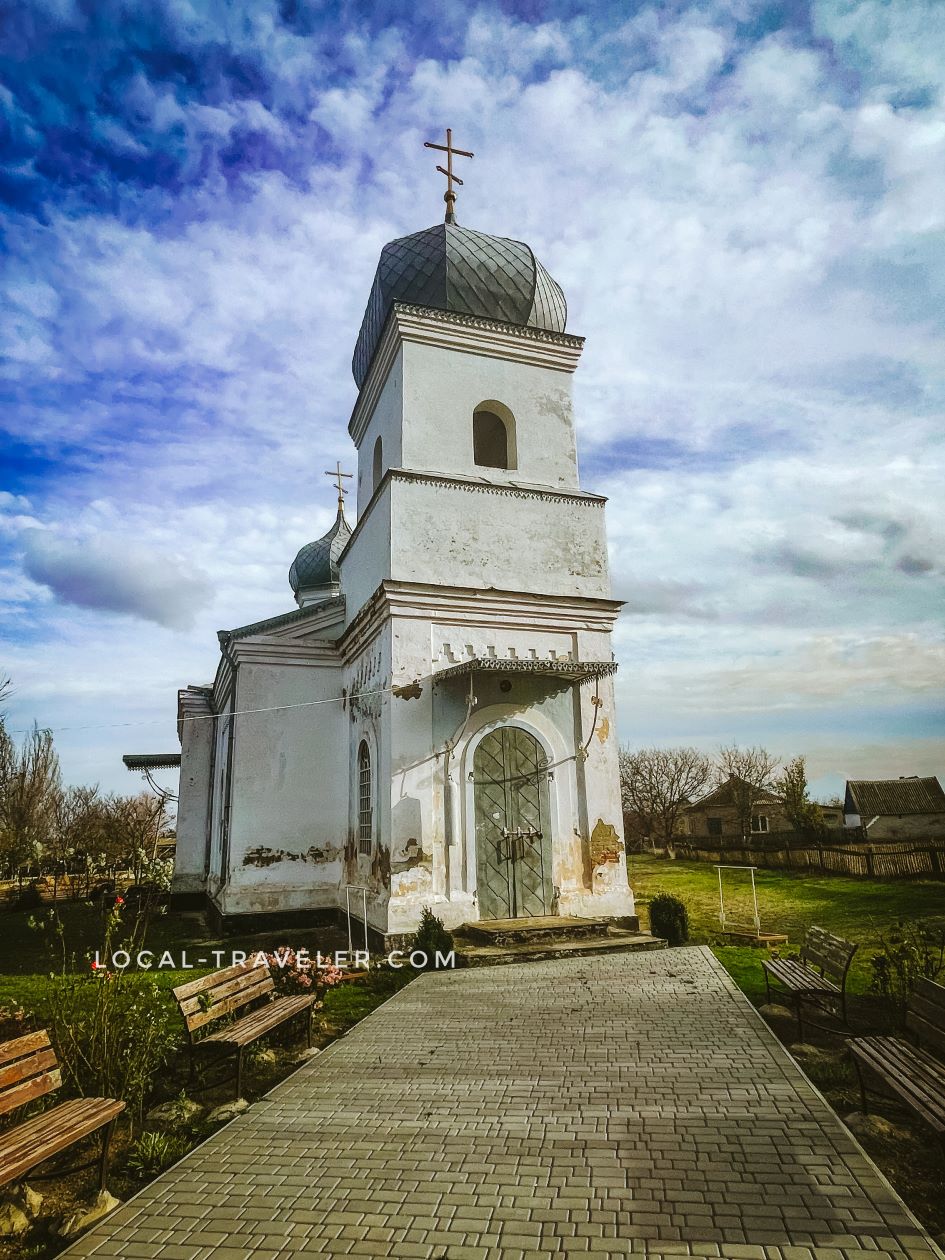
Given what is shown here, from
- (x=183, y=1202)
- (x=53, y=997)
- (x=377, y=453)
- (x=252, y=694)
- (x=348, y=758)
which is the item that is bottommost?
(x=183, y=1202)

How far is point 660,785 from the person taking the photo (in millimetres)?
47719

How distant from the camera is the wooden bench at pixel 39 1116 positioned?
3906 mm

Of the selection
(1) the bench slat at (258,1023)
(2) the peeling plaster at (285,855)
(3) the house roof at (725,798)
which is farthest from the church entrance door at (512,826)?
(3) the house roof at (725,798)

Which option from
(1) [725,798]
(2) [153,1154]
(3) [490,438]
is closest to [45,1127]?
(2) [153,1154]

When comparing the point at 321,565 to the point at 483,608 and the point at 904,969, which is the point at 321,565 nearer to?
the point at 483,608

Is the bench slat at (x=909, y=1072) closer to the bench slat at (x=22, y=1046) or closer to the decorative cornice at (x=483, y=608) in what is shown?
the bench slat at (x=22, y=1046)

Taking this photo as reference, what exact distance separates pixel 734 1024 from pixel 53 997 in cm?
557

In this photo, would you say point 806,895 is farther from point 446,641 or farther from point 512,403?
point 512,403

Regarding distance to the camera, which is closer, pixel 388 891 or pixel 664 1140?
pixel 664 1140

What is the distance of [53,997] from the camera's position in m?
5.77

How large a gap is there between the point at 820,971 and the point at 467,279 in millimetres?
12378

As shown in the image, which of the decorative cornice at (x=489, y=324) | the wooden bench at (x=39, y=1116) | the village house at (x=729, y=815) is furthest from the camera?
the village house at (x=729, y=815)

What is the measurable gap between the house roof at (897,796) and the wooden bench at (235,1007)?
42.6m

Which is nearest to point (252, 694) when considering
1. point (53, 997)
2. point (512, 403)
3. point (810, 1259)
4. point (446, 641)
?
point (446, 641)
